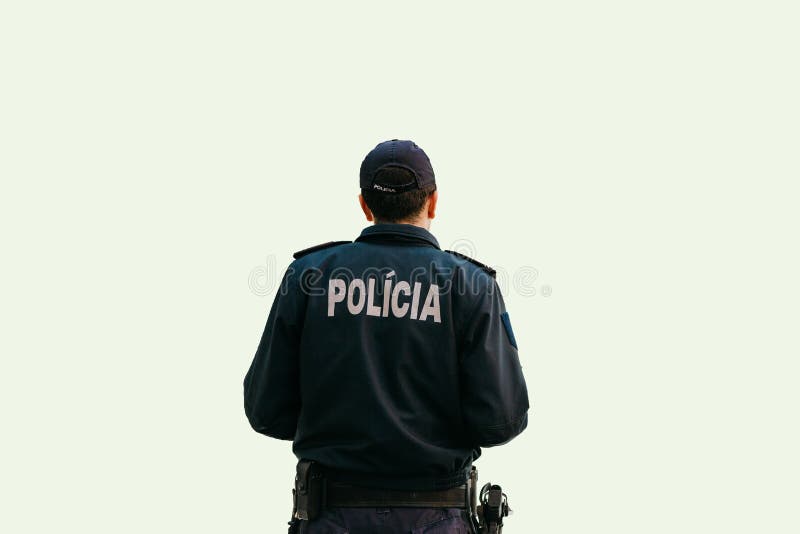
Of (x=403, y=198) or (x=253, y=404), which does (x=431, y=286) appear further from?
(x=253, y=404)

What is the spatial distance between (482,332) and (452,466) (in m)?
0.66

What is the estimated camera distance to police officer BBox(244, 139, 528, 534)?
3.72 meters

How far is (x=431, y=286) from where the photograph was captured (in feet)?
12.3

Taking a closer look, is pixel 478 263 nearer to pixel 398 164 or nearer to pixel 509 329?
pixel 509 329

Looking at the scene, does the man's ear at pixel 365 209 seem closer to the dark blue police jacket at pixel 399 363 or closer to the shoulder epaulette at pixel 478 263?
the dark blue police jacket at pixel 399 363

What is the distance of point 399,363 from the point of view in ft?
12.2

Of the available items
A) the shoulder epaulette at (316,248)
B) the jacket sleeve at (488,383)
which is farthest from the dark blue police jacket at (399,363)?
the shoulder epaulette at (316,248)

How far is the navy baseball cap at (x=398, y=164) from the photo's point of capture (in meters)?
3.89

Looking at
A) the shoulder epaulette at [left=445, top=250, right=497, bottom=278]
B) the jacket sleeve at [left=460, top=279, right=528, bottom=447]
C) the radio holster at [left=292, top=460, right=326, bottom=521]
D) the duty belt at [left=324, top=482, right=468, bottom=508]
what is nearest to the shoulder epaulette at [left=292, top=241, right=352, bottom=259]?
the shoulder epaulette at [left=445, top=250, right=497, bottom=278]

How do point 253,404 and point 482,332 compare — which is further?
point 253,404

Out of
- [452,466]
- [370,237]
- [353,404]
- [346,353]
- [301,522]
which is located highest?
[370,237]

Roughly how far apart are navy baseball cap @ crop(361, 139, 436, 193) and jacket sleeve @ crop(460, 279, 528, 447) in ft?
2.01

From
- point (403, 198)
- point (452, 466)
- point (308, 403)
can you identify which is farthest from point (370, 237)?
point (452, 466)

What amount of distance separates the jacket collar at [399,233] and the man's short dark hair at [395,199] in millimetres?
61
